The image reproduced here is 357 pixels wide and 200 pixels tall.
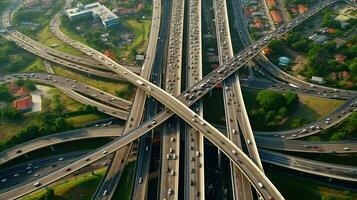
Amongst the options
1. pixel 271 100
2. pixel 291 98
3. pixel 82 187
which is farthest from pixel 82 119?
pixel 291 98

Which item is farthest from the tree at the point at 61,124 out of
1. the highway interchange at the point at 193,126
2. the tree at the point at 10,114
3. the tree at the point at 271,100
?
the tree at the point at 271,100

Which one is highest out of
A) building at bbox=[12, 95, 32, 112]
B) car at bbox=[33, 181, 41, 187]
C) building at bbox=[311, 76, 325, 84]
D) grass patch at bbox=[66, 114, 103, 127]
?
Result: building at bbox=[311, 76, 325, 84]

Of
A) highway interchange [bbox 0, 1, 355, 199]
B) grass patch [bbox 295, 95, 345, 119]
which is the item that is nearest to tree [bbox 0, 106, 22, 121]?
highway interchange [bbox 0, 1, 355, 199]

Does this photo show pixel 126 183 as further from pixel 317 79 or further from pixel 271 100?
pixel 317 79

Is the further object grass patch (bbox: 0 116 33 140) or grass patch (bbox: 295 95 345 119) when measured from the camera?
grass patch (bbox: 0 116 33 140)

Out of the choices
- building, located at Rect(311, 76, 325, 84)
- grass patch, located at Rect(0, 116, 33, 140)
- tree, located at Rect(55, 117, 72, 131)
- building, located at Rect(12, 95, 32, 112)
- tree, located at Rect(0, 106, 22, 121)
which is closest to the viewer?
tree, located at Rect(55, 117, 72, 131)

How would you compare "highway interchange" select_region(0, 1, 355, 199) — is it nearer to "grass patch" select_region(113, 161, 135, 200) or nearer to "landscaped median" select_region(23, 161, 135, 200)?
"landscaped median" select_region(23, 161, 135, 200)

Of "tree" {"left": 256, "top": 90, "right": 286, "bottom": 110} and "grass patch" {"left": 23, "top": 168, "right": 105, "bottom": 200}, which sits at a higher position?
"tree" {"left": 256, "top": 90, "right": 286, "bottom": 110}
